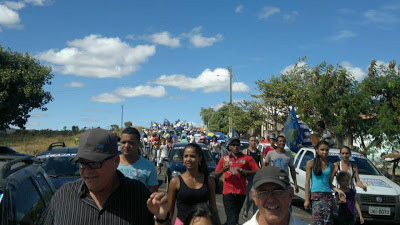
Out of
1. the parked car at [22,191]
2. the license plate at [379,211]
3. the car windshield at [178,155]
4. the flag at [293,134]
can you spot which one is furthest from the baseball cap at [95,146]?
the car windshield at [178,155]

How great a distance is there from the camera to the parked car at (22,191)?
321cm

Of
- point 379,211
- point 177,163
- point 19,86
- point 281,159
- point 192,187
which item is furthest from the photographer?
point 19,86

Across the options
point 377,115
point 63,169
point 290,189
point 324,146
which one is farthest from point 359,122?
point 290,189

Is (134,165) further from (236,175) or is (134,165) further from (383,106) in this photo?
(383,106)

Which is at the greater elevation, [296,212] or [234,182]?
[234,182]

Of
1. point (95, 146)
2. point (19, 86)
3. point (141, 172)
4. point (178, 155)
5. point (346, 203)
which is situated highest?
point (19, 86)

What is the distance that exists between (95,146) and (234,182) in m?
4.34

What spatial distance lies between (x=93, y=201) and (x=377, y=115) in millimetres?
12623

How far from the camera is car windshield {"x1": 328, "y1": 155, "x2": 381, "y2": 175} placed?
9.76 m

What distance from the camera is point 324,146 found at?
6293 mm

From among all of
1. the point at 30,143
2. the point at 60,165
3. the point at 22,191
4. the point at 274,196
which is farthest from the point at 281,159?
the point at 30,143

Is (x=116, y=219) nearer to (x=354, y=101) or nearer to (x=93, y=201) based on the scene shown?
(x=93, y=201)

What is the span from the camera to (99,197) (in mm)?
2410

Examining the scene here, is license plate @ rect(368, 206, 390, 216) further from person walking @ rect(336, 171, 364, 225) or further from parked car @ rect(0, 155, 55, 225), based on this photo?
parked car @ rect(0, 155, 55, 225)
